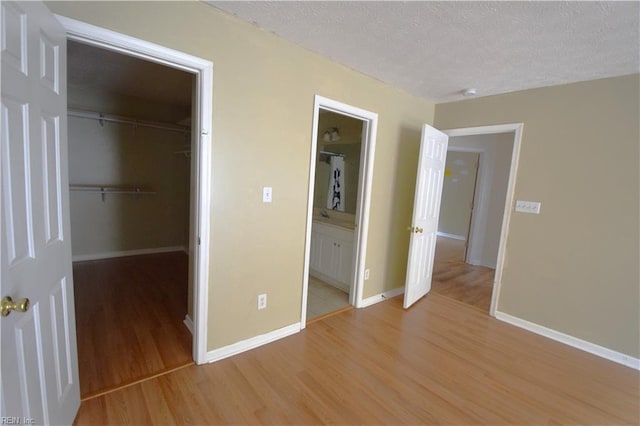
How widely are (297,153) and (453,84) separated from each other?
1721 mm

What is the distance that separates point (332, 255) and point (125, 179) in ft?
11.2

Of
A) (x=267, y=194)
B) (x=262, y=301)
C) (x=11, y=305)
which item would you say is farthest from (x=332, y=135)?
(x=11, y=305)

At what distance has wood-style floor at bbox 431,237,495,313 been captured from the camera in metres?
3.45

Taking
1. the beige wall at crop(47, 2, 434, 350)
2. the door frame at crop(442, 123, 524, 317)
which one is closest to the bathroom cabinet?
the beige wall at crop(47, 2, 434, 350)

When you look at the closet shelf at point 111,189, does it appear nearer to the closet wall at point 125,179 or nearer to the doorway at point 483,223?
the closet wall at point 125,179

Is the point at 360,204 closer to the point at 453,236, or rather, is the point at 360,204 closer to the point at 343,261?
the point at 343,261

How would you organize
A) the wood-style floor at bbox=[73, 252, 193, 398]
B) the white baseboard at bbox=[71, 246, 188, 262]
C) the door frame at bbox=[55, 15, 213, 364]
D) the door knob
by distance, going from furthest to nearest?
the white baseboard at bbox=[71, 246, 188, 262] < the wood-style floor at bbox=[73, 252, 193, 398] < the door frame at bbox=[55, 15, 213, 364] < the door knob

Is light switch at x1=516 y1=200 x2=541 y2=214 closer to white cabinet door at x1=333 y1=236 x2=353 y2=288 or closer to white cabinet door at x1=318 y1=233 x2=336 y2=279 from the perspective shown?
white cabinet door at x1=333 y1=236 x2=353 y2=288

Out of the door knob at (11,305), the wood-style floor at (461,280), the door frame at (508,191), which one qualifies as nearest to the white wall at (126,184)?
the door knob at (11,305)

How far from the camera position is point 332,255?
3498 mm

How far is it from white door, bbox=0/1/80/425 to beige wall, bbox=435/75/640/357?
3.53 metres

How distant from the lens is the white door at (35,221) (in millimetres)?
902

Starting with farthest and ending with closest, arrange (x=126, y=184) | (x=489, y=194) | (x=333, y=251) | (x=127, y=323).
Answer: (x=489, y=194), (x=126, y=184), (x=333, y=251), (x=127, y=323)

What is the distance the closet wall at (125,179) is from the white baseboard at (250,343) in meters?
3.26
